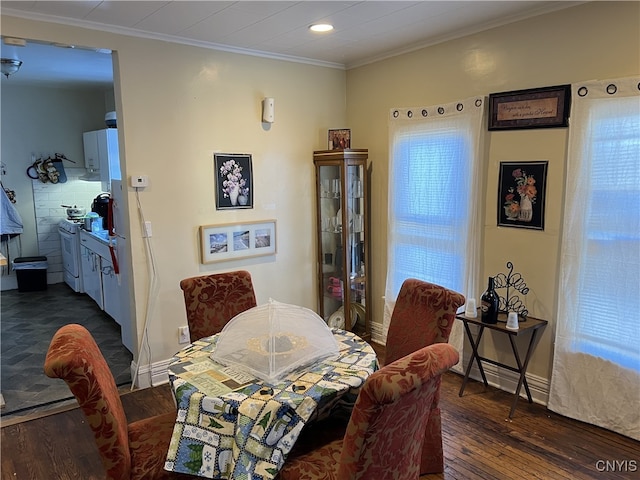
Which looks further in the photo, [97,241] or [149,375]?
[97,241]

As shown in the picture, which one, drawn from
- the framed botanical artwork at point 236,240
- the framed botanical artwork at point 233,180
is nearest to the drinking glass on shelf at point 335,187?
the framed botanical artwork at point 236,240

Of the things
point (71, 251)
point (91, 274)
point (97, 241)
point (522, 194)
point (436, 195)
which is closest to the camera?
point (522, 194)

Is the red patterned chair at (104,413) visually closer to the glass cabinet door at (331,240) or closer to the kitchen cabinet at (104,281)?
the kitchen cabinet at (104,281)

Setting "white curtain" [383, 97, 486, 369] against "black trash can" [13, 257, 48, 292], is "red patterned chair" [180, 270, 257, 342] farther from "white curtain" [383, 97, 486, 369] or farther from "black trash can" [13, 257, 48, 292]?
"black trash can" [13, 257, 48, 292]

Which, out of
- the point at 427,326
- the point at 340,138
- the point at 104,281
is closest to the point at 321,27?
the point at 340,138

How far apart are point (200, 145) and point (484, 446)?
9.08ft

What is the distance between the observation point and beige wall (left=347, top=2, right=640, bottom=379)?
2604 mm

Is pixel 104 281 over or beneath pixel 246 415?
beneath

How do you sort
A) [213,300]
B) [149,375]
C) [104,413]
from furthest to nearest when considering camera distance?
1. [149,375]
2. [213,300]
3. [104,413]

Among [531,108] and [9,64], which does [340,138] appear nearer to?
[531,108]

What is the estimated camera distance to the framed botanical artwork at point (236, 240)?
3.62 metres

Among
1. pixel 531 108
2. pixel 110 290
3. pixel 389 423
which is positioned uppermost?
pixel 531 108

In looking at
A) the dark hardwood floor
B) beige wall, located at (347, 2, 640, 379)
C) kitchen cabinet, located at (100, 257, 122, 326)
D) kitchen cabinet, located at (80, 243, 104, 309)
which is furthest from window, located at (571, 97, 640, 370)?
kitchen cabinet, located at (80, 243, 104, 309)

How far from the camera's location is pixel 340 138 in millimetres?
4031
